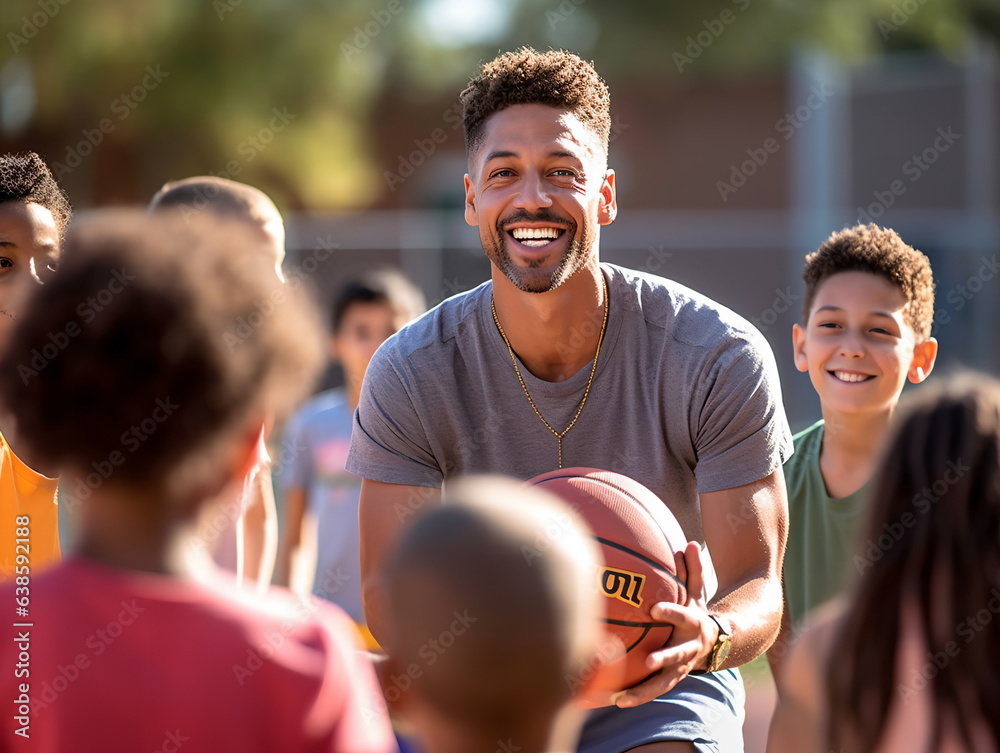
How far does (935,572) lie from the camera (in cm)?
191

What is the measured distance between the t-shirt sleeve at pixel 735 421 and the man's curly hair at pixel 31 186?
195cm

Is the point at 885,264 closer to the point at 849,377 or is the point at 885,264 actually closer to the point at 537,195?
the point at 849,377

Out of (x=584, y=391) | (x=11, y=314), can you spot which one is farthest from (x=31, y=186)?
(x=584, y=391)

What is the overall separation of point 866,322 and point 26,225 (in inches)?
110

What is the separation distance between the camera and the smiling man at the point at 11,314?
322 cm

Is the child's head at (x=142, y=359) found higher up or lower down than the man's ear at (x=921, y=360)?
lower down

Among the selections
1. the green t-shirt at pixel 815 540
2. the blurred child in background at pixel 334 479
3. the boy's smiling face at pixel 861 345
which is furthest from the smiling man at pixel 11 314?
the boy's smiling face at pixel 861 345

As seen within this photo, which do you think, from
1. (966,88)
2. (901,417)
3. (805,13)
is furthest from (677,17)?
(901,417)

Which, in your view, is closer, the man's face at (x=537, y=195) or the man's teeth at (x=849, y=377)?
the man's face at (x=537, y=195)

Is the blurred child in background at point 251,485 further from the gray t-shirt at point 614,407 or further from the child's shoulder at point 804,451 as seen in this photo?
the child's shoulder at point 804,451

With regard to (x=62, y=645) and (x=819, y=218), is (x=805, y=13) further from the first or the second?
(x=62, y=645)

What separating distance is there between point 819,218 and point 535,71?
16.2 metres

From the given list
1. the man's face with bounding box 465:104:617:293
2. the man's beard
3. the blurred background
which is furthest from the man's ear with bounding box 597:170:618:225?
the blurred background

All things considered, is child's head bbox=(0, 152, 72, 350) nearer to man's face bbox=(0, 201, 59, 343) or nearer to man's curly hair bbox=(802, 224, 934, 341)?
man's face bbox=(0, 201, 59, 343)
